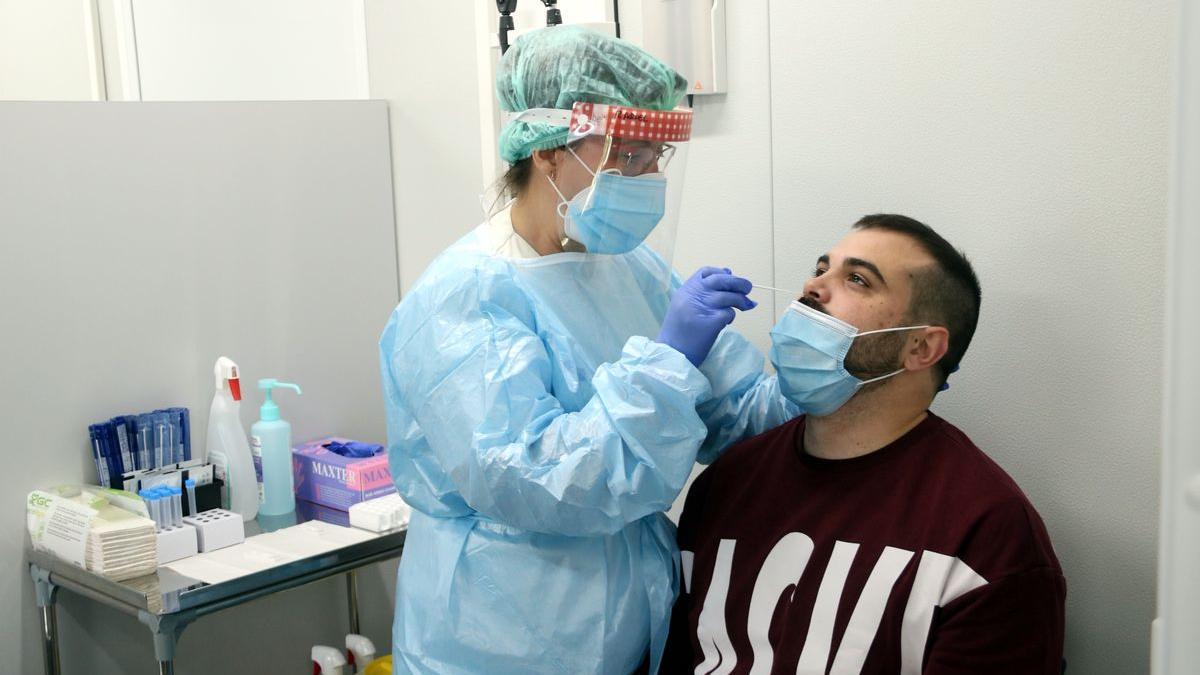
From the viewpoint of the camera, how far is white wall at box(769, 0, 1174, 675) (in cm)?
150

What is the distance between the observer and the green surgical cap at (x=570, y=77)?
4.81ft

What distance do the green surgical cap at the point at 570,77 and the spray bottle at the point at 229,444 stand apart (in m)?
0.99

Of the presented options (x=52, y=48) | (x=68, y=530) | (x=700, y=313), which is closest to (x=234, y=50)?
(x=52, y=48)

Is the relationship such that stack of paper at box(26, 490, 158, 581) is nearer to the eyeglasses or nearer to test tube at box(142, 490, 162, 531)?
test tube at box(142, 490, 162, 531)

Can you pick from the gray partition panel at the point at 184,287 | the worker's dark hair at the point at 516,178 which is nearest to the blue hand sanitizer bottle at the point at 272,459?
the gray partition panel at the point at 184,287

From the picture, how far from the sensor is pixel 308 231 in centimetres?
244

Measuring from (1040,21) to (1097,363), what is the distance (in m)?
0.49

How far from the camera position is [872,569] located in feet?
4.59

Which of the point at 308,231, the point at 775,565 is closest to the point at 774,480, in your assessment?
the point at 775,565

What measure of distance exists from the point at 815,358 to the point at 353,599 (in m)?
1.43

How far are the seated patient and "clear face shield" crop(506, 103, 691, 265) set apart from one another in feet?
0.83

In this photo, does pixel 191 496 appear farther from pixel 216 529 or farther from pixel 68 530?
pixel 68 530

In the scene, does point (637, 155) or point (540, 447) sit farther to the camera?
point (637, 155)

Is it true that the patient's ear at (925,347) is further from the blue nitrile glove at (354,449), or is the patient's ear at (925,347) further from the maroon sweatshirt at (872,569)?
the blue nitrile glove at (354,449)
